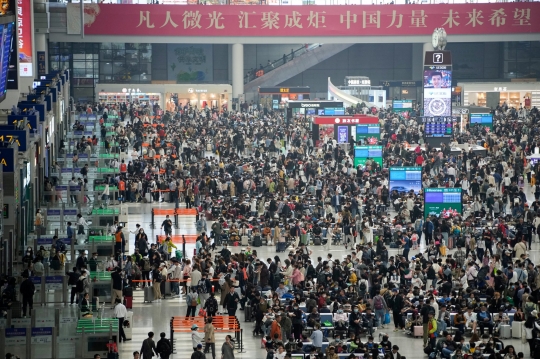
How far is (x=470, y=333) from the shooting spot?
24.4 m

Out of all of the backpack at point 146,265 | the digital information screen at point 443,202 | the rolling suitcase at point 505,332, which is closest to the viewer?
the rolling suitcase at point 505,332

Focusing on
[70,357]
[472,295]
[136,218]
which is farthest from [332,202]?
[70,357]

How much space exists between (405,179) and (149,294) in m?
14.1

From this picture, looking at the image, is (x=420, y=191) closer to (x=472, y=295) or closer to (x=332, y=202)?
(x=332, y=202)

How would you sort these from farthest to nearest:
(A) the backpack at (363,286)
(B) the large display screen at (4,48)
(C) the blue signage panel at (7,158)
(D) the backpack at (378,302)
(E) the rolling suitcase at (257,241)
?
(E) the rolling suitcase at (257,241)
(B) the large display screen at (4,48)
(C) the blue signage panel at (7,158)
(A) the backpack at (363,286)
(D) the backpack at (378,302)

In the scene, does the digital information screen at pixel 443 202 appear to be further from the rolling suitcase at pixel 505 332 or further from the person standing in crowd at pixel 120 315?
the person standing in crowd at pixel 120 315

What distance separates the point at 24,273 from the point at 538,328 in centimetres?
1108

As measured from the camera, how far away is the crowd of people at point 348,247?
2448 centimetres

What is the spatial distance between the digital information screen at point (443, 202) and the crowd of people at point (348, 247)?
221 millimetres

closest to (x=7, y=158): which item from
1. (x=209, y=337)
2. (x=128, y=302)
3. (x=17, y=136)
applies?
(x=17, y=136)

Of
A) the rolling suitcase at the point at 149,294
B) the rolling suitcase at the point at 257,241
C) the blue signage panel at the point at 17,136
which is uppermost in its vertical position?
the blue signage panel at the point at 17,136

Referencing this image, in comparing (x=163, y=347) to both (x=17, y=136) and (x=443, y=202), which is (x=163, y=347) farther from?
(x=443, y=202)

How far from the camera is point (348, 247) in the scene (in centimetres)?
3531

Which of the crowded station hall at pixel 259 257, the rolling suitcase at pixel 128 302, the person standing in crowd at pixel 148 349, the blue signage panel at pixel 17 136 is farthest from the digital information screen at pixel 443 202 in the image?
the person standing in crowd at pixel 148 349
